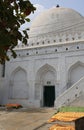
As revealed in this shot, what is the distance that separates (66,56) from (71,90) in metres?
3.57

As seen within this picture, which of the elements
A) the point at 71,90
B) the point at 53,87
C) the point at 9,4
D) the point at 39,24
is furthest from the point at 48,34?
the point at 9,4

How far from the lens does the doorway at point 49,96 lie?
20281 millimetres

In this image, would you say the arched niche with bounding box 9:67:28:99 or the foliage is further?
the arched niche with bounding box 9:67:28:99

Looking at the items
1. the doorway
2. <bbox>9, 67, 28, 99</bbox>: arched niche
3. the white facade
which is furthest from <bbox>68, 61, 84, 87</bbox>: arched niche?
<bbox>9, 67, 28, 99</bbox>: arched niche

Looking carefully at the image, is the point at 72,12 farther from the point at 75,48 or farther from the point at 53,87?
the point at 53,87

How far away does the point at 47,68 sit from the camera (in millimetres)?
20859

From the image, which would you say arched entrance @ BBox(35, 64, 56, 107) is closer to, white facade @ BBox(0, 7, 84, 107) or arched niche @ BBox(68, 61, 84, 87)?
white facade @ BBox(0, 7, 84, 107)

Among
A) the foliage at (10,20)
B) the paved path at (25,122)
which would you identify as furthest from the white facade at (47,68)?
the foliage at (10,20)

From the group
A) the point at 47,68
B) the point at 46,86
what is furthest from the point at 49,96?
the point at 47,68

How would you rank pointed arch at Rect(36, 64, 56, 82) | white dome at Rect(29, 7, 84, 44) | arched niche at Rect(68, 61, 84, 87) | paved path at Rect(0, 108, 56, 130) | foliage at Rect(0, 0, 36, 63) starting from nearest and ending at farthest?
foliage at Rect(0, 0, 36, 63) < paved path at Rect(0, 108, 56, 130) < arched niche at Rect(68, 61, 84, 87) < pointed arch at Rect(36, 64, 56, 82) < white dome at Rect(29, 7, 84, 44)

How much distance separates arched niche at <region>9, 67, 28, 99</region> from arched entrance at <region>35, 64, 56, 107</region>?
1.46m

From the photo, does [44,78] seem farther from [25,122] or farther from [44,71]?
[25,122]

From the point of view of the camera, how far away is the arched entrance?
20.4m

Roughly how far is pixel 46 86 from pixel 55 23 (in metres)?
7.81
